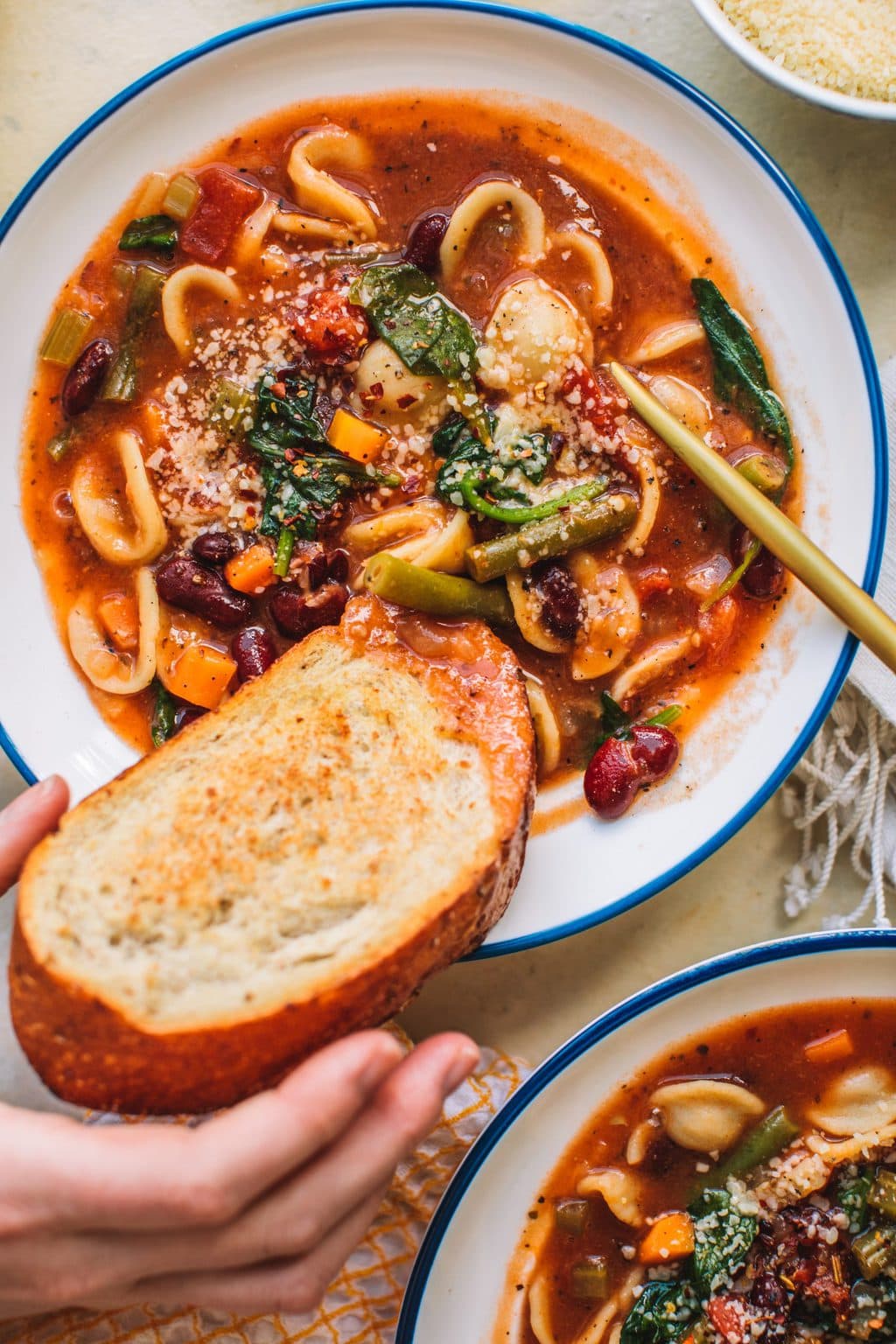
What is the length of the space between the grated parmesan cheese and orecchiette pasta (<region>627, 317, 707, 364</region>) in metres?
0.86

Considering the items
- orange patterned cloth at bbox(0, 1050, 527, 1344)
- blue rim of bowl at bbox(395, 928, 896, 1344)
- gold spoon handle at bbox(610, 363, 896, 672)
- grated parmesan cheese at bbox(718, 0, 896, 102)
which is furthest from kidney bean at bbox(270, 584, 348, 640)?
grated parmesan cheese at bbox(718, 0, 896, 102)

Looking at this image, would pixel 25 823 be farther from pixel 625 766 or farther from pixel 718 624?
pixel 718 624

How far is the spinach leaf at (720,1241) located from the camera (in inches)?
158

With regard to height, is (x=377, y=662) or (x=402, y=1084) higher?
(x=377, y=662)

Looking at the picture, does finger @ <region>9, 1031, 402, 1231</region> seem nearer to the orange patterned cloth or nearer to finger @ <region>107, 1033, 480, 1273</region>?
finger @ <region>107, 1033, 480, 1273</region>

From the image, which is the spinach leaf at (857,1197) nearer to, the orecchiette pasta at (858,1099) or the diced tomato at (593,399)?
the orecchiette pasta at (858,1099)

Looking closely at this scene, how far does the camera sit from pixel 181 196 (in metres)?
3.92

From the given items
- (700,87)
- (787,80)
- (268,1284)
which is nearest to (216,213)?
(700,87)

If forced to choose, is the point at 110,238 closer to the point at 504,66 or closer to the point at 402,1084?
the point at 504,66

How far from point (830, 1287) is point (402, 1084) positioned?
209 cm

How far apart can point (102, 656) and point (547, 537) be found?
1643 mm

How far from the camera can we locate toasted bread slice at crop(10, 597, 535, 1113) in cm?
311

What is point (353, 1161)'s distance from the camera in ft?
9.50

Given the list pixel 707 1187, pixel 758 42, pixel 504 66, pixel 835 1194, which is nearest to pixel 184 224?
pixel 504 66
